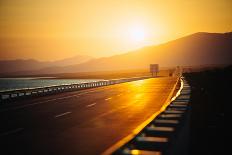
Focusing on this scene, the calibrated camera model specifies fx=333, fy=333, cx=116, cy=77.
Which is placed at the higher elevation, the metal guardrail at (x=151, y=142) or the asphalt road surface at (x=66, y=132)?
the metal guardrail at (x=151, y=142)

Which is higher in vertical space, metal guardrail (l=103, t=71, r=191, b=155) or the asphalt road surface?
metal guardrail (l=103, t=71, r=191, b=155)

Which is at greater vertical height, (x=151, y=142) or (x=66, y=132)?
(x=151, y=142)

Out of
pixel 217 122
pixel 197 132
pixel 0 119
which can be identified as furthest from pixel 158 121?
pixel 0 119

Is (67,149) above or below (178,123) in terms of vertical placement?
below

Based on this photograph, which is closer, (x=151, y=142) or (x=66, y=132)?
(x=151, y=142)

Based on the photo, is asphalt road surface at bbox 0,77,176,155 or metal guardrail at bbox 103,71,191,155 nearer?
metal guardrail at bbox 103,71,191,155

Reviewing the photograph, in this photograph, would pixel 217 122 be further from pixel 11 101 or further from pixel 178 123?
pixel 11 101

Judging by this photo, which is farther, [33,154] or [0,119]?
[0,119]

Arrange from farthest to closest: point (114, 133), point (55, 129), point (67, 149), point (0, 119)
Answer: point (0, 119), point (55, 129), point (114, 133), point (67, 149)

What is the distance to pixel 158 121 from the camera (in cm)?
816

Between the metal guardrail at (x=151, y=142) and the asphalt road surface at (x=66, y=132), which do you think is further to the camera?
the asphalt road surface at (x=66, y=132)

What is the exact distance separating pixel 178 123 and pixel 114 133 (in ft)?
14.8

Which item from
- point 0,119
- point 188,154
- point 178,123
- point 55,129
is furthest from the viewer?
point 0,119

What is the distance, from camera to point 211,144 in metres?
10.1
